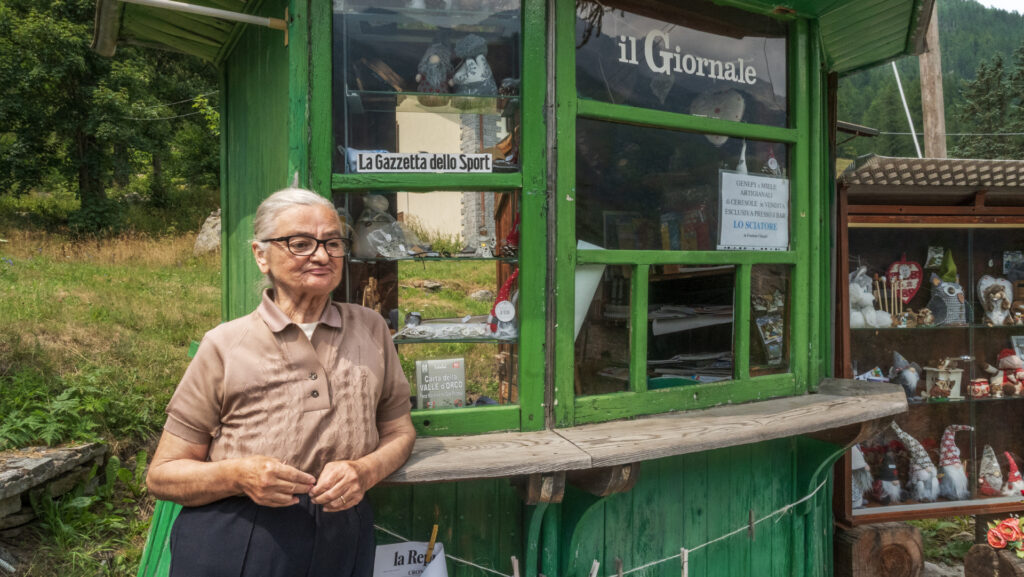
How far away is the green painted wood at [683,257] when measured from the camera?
250 cm

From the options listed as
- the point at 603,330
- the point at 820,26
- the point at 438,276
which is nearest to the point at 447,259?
the point at 438,276

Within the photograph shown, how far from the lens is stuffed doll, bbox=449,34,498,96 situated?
2.38 metres

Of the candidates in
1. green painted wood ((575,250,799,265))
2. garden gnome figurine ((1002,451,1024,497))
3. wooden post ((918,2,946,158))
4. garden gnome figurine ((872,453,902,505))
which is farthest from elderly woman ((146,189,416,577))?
wooden post ((918,2,946,158))

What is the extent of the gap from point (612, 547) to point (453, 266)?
1.28 meters

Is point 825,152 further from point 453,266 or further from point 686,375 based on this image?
point 453,266

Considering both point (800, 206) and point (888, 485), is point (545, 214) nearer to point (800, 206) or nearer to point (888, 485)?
point (800, 206)

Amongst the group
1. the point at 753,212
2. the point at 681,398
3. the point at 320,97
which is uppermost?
the point at 320,97

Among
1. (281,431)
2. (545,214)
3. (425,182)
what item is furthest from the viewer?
(545,214)

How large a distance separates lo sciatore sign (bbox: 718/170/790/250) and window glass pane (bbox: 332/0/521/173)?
3.33ft

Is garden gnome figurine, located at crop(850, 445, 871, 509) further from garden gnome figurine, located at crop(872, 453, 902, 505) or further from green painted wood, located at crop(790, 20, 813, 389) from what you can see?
green painted wood, located at crop(790, 20, 813, 389)

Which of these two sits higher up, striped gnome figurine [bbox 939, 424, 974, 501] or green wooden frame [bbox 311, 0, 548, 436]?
green wooden frame [bbox 311, 0, 548, 436]

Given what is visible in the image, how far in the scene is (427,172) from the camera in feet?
7.53

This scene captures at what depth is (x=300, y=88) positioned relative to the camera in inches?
87.4

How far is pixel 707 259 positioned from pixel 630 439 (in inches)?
34.3
